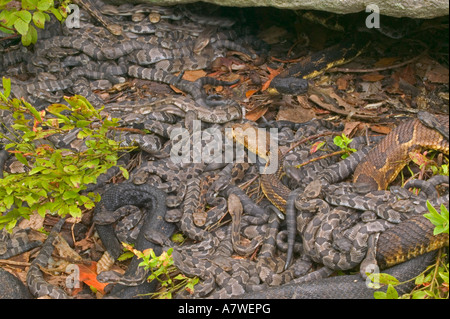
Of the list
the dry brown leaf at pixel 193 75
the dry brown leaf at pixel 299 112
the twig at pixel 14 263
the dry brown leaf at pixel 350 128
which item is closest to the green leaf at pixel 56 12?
the dry brown leaf at pixel 193 75

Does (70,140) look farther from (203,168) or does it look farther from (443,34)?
(443,34)

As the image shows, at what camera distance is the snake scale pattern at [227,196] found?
4.81m

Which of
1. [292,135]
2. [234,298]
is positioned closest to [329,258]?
[234,298]

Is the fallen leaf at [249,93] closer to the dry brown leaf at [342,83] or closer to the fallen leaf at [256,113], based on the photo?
the fallen leaf at [256,113]

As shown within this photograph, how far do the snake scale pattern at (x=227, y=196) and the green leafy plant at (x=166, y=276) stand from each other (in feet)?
0.33

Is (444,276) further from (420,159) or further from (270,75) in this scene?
(270,75)

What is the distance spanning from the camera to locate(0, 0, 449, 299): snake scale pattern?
481cm

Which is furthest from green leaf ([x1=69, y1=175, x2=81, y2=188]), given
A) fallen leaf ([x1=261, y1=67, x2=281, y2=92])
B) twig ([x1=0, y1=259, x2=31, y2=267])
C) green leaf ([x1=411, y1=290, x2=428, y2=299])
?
fallen leaf ([x1=261, y1=67, x2=281, y2=92])

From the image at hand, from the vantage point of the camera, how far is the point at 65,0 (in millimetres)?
7371

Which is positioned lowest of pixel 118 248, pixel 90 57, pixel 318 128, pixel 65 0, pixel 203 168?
pixel 118 248

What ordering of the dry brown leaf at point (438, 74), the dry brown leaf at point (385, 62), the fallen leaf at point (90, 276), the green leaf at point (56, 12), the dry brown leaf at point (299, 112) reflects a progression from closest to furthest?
the fallen leaf at point (90, 276) < the green leaf at point (56, 12) < the dry brown leaf at point (438, 74) < the dry brown leaf at point (299, 112) < the dry brown leaf at point (385, 62)

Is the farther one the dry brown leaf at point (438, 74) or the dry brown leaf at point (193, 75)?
the dry brown leaf at point (193, 75)

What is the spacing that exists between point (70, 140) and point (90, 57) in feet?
6.08

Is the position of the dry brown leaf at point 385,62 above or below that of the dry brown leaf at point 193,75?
above
